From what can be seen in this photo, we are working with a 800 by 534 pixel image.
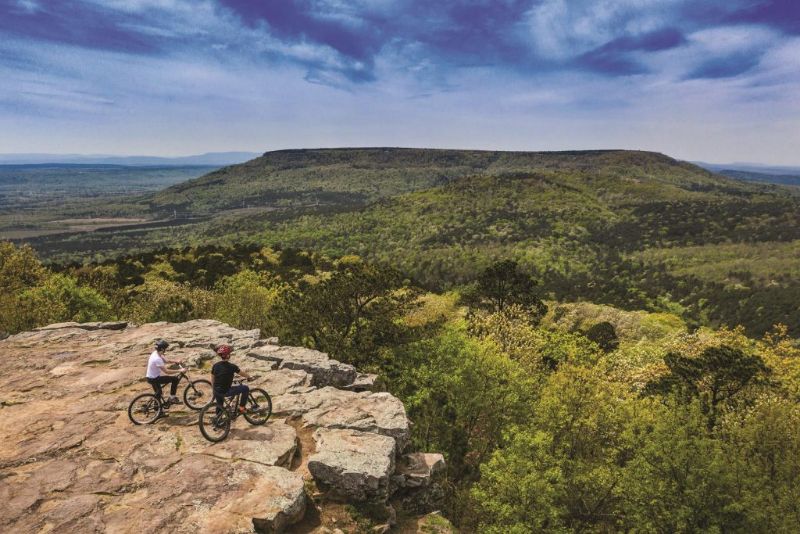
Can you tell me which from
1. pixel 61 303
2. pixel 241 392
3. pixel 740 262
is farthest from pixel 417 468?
pixel 740 262

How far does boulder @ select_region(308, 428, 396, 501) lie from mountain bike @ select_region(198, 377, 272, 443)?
3042 mm

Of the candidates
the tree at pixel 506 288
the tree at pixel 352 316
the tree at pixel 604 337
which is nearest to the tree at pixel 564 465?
the tree at pixel 352 316

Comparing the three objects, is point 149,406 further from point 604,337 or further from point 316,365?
point 604,337

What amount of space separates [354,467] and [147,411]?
32.6ft

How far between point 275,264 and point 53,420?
7413 cm

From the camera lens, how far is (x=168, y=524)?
13.9 m

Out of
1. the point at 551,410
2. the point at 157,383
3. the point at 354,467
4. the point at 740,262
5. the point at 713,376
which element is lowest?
the point at 740,262

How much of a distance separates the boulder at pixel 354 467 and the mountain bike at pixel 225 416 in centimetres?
304

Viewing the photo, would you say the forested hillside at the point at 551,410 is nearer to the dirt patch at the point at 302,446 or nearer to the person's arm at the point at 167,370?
the dirt patch at the point at 302,446

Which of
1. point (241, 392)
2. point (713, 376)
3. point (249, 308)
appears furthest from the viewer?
point (249, 308)

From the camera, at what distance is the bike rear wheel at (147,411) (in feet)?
64.4

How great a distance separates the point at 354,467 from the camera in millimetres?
17469

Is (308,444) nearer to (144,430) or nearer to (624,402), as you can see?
(144,430)

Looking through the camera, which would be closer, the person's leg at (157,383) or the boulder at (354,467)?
the boulder at (354,467)
